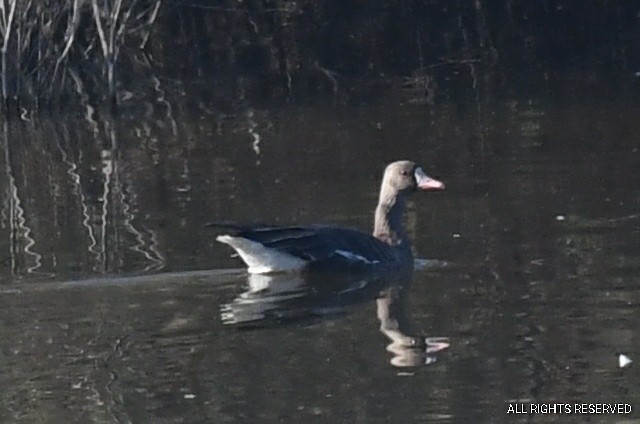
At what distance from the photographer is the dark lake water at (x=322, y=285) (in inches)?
314

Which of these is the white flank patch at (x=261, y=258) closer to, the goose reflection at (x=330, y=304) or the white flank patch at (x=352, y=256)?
the goose reflection at (x=330, y=304)

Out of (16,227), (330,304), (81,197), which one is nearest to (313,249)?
(330,304)

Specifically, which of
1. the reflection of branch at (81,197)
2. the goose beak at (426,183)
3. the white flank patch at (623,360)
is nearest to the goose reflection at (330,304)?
the white flank patch at (623,360)

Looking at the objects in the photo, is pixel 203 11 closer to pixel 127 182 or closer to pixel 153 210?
pixel 127 182

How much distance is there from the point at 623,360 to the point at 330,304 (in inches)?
90.4

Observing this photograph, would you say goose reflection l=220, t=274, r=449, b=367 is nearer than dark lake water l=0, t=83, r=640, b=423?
No

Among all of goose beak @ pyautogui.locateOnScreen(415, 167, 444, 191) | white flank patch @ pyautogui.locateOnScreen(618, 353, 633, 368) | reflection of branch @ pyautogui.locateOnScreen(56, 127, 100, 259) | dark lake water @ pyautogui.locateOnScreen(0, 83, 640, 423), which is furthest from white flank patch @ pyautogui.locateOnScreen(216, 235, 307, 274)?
white flank patch @ pyautogui.locateOnScreen(618, 353, 633, 368)

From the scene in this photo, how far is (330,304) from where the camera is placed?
1011 centimetres

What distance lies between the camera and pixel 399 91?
21312 millimetres

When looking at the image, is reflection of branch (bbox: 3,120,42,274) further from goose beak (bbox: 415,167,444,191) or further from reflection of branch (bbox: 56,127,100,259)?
goose beak (bbox: 415,167,444,191)

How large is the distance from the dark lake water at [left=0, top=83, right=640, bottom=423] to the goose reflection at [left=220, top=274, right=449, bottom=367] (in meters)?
0.02

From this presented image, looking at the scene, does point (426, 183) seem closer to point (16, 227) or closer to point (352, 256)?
point (352, 256)

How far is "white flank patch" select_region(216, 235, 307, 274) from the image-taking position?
10.9m

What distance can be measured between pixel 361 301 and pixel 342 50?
15.7 meters
